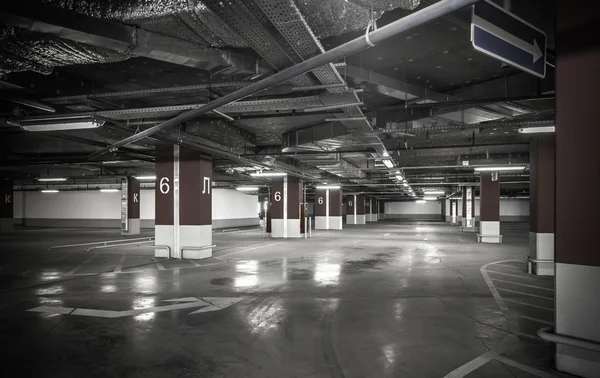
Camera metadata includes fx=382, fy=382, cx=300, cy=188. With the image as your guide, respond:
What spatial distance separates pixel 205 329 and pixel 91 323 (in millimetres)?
1885

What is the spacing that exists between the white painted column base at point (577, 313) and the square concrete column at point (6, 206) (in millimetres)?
32391

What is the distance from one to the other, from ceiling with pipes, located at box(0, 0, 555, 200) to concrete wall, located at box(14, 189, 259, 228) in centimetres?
1970

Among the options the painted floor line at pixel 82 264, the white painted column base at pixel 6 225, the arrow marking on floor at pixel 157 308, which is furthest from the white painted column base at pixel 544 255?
the white painted column base at pixel 6 225

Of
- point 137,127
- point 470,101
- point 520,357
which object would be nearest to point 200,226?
point 137,127

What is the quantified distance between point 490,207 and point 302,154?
12411 mm

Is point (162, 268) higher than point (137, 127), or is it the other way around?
point (137, 127)

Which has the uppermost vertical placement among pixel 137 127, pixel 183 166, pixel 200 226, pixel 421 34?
pixel 421 34

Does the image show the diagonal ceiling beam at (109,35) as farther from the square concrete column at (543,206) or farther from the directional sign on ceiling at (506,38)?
the square concrete column at (543,206)

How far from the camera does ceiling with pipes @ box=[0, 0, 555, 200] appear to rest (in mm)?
4211

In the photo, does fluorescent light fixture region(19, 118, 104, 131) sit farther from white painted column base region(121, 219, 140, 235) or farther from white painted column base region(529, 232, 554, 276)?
white painted column base region(121, 219, 140, 235)

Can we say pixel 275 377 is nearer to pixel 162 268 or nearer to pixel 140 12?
pixel 140 12

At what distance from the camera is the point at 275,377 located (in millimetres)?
3953

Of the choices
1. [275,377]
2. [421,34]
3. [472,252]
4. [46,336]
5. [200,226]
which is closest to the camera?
[275,377]

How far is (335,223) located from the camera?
108 ft
